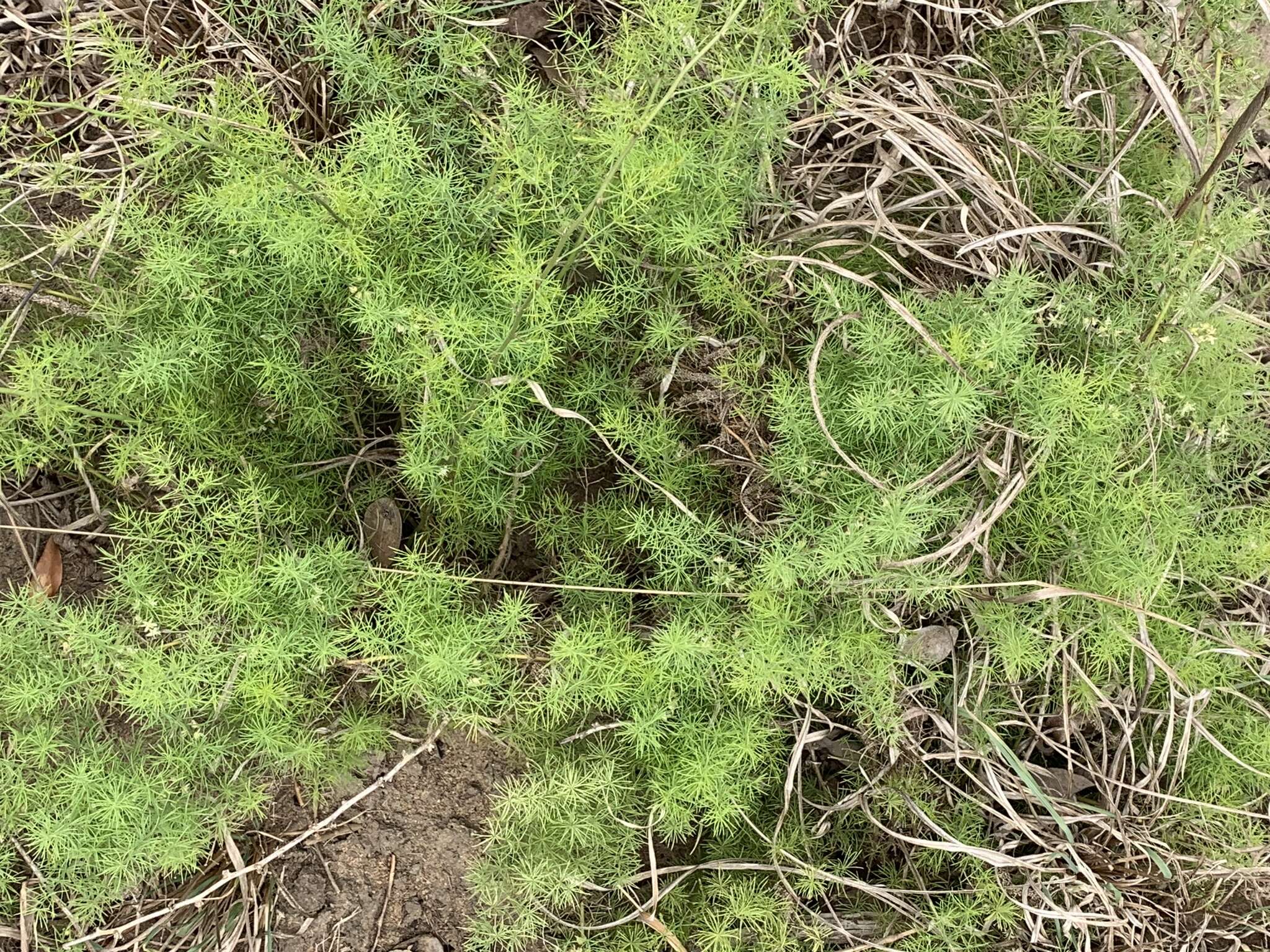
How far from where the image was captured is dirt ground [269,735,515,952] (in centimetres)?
249

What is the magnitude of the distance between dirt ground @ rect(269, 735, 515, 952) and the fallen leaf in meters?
1.20

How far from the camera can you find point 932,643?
8.08ft

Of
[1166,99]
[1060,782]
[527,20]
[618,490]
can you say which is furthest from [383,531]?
[1166,99]

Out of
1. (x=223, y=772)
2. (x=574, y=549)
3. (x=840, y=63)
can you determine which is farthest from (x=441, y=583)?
(x=840, y=63)

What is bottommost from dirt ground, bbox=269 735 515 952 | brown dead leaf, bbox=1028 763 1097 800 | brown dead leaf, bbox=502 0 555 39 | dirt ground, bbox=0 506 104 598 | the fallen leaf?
dirt ground, bbox=269 735 515 952

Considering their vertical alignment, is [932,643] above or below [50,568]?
above

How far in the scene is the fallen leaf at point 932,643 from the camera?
243 cm

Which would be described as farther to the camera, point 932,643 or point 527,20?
point 527,20

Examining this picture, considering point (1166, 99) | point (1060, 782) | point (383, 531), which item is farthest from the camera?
point (1060, 782)

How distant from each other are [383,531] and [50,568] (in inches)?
38.6

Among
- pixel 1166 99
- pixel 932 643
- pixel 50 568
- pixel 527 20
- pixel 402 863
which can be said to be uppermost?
pixel 1166 99

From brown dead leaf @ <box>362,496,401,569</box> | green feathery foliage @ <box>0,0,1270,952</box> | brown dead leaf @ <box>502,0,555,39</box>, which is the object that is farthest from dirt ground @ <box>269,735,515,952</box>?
brown dead leaf @ <box>502,0,555,39</box>

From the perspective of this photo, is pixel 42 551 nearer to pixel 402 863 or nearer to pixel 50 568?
pixel 50 568

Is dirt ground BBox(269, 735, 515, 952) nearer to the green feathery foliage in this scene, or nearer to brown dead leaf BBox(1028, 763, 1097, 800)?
the green feathery foliage
